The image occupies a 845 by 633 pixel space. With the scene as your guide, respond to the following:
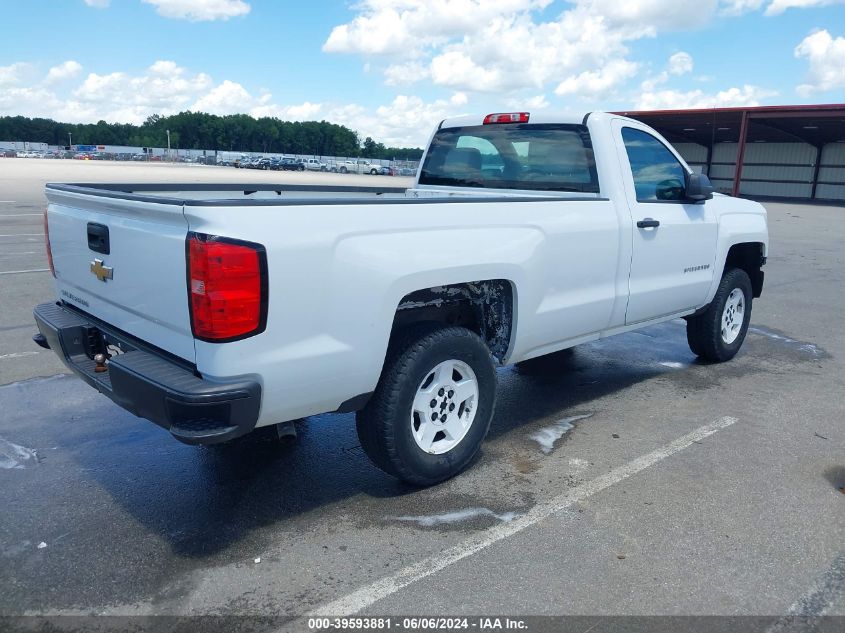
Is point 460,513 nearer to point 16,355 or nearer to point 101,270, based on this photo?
point 101,270

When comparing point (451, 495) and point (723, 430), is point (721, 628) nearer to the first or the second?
point (451, 495)

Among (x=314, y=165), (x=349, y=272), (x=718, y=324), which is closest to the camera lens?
(x=349, y=272)

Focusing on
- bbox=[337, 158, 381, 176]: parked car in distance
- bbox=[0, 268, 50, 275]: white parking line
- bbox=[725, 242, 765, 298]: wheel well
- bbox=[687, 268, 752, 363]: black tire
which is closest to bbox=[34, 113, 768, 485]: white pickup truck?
bbox=[687, 268, 752, 363]: black tire

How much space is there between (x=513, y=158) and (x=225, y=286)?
9.95 ft

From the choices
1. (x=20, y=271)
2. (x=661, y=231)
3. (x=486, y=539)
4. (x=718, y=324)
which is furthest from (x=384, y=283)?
(x=20, y=271)

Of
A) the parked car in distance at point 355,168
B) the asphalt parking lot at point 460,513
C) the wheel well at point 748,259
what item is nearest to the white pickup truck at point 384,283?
the asphalt parking lot at point 460,513

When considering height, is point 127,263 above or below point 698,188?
below

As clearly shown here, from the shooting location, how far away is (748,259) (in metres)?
6.33

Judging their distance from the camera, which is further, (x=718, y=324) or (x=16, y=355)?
(x=718, y=324)

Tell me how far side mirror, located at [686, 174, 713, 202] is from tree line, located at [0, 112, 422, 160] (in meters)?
138

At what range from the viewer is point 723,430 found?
15.4 feet

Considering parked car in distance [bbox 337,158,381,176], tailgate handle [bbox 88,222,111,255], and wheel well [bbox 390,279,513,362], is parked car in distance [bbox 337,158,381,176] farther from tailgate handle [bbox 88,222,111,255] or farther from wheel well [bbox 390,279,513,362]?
tailgate handle [bbox 88,222,111,255]

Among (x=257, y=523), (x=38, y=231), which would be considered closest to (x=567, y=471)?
(x=257, y=523)

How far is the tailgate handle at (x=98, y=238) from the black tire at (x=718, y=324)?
4.74m
